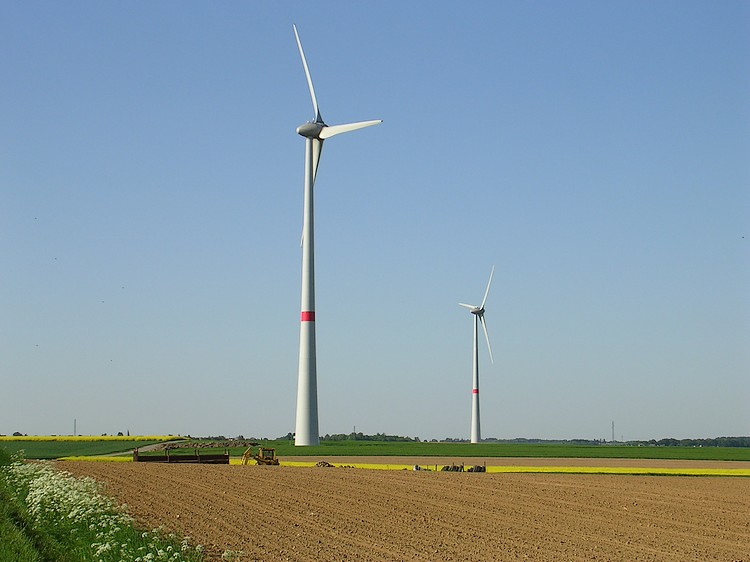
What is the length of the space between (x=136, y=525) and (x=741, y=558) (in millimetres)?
15658

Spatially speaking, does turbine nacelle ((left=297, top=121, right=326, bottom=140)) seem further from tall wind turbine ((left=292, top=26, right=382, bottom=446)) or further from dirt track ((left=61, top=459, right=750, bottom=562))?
dirt track ((left=61, top=459, right=750, bottom=562))

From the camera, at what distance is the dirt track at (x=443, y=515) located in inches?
926

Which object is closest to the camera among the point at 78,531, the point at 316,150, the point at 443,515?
the point at 78,531

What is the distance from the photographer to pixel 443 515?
102 feet

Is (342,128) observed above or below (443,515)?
above

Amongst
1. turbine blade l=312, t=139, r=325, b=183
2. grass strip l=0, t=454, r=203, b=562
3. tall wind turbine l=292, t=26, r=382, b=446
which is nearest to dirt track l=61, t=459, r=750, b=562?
grass strip l=0, t=454, r=203, b=562

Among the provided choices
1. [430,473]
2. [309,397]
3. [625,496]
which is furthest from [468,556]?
[309,397]

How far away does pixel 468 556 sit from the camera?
2241 cm

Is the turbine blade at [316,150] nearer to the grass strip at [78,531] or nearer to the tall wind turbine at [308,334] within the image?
the tall wind turbine at [308,334]

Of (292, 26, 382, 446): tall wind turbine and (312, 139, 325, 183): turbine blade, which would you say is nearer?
(292, 26, 382, 446): tall wind turbine

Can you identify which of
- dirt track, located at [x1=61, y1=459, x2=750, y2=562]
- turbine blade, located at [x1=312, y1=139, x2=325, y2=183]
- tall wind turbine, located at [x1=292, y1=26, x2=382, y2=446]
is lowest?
dirt track, located at [x1=61, y1=459, x2=750, y2=562]

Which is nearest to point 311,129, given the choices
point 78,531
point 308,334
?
point 308,334

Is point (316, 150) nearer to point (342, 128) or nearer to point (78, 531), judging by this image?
point (342, 128)

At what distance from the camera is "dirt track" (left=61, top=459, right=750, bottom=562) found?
2352 cm
